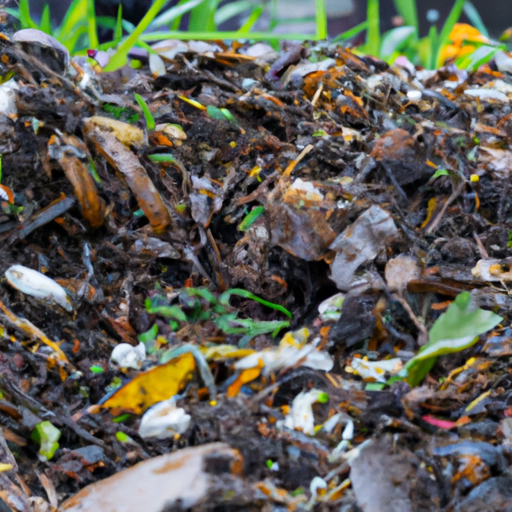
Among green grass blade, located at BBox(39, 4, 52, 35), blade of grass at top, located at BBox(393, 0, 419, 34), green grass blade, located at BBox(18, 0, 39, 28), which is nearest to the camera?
green grass blade, located at BBox(18, 0, 39, 28)

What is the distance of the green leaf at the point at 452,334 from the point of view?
0.47 meters

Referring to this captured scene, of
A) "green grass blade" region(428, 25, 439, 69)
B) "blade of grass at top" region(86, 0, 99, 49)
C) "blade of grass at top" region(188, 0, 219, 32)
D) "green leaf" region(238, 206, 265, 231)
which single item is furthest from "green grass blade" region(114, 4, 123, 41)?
"green grass blade" region(428, 25, 439, 69)

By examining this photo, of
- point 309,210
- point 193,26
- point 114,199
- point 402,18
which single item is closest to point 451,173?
point 309,210

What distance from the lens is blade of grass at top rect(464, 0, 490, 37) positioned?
144cm

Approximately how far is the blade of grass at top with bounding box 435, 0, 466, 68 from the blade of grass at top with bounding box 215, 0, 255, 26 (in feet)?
1.75

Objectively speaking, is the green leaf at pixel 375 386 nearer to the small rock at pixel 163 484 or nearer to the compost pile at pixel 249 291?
the compost pile at pixel 249 291

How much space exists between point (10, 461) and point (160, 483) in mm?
164

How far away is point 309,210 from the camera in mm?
596

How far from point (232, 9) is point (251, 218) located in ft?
2.93

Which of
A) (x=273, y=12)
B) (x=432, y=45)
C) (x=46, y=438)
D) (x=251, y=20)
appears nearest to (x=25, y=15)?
(x=251, y=20)

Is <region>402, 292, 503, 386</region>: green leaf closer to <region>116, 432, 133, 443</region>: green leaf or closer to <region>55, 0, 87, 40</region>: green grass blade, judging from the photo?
<region>116, 432, 133, 443</region>: green leaf

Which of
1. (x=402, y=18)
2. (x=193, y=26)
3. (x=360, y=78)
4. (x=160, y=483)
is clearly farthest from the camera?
(x=402, y=18)

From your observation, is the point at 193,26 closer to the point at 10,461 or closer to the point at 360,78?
the point at 360,78

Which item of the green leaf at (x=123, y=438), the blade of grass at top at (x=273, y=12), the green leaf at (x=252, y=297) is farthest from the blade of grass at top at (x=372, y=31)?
the green leaf at (x=123, y=438)
